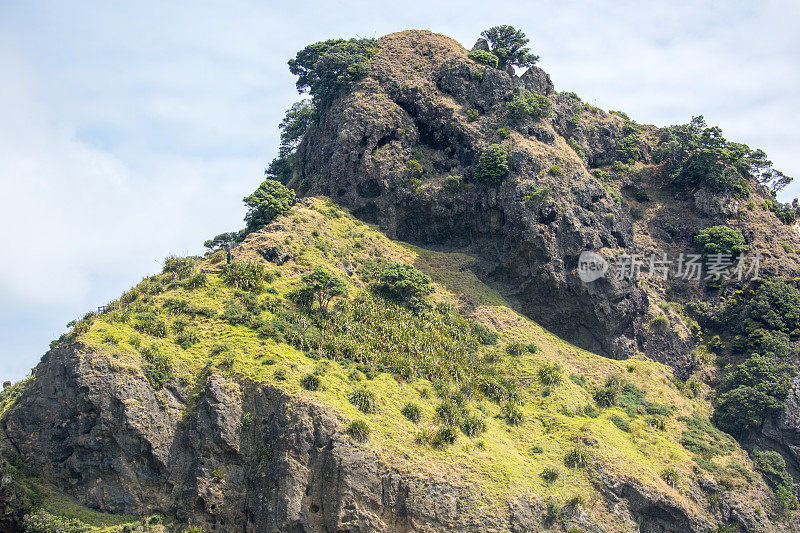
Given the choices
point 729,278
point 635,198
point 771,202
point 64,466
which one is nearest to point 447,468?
point 64,466

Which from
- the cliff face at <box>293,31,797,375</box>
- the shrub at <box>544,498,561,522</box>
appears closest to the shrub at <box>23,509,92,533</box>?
the shrub at <box>544,498,561,522</box>

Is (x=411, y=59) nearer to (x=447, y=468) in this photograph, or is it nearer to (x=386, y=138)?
(x=386, y=138)

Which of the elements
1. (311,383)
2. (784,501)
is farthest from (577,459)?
(311,383)

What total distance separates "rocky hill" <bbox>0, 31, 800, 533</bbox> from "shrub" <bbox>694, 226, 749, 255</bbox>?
0.26 meters

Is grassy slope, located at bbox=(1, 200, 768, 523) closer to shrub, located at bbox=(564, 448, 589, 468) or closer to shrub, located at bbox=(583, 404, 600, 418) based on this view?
shrub, located at bbox=(583, 404, 600, 418)

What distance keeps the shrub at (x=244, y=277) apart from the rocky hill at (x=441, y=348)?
33 centimetres

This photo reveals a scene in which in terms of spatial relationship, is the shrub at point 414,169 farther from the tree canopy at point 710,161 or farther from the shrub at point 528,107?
the tree canopy at point 710,161

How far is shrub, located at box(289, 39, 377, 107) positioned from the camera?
8356 cm

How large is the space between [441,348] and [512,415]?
8.92 m

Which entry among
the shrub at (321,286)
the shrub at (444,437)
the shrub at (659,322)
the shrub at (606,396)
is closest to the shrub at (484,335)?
the shrub at (606,396)

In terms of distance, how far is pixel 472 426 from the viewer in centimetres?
5462

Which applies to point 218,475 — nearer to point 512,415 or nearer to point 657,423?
point 512,415

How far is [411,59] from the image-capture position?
87.4 meters

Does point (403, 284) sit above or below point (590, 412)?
above
